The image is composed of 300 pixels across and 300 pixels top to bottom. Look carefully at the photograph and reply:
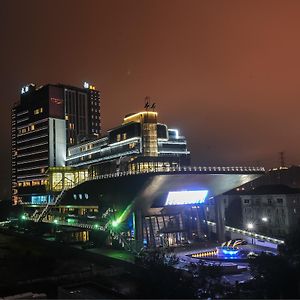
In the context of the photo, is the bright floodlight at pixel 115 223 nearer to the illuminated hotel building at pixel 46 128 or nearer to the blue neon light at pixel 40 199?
the illuminated hotel building at pixel 46 128

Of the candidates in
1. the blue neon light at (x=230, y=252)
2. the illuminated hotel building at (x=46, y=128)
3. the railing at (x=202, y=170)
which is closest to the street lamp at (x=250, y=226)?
the railing at (x=202, y=170)

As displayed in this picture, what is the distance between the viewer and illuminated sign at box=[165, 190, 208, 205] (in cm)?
6275

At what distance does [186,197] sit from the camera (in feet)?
211

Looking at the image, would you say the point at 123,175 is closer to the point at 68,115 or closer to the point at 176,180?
the point at 176,180

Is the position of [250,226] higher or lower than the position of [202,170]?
lower

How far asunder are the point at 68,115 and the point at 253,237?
75365mm

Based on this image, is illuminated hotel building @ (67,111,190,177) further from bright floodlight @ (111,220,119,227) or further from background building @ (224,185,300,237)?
background building @ (224,185,300,237)

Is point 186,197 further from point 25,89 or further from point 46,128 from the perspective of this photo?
point 25,89

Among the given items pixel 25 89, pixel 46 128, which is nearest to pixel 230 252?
pixel 46 128

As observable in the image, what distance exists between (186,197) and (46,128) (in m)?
64.9

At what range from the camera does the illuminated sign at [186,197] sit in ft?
206

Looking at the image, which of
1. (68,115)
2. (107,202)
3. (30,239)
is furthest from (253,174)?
(68,115)

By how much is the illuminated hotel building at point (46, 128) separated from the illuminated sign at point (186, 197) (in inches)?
2261

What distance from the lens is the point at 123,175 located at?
61.0m
